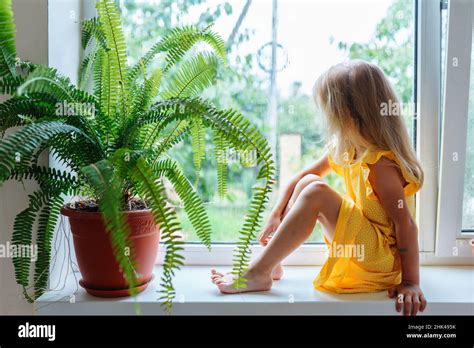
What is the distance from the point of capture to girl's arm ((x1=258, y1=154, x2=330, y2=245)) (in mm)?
1461

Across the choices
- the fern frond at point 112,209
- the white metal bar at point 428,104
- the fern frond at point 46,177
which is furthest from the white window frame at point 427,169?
the fern frond at point 112,209

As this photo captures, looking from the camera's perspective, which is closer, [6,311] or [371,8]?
[6,311]

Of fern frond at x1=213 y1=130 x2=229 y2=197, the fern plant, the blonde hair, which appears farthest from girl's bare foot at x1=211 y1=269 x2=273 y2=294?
the blonde hair

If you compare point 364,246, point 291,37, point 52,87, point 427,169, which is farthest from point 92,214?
point 427,169

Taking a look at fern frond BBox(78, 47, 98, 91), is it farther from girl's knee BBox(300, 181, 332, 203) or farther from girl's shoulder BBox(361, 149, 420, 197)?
girl's shoulder BBox(361, 149, 420, 197)

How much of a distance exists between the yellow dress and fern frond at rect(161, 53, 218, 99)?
0.48 m

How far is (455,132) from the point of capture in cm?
149

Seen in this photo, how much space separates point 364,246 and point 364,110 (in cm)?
38

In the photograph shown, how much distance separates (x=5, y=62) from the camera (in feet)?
3.68

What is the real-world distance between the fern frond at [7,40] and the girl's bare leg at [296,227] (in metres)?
0.78

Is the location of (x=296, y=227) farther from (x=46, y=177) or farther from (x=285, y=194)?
(x=46, y=177)

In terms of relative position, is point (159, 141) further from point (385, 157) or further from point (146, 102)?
point (385, 157)

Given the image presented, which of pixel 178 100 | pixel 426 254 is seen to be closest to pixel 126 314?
pixel 178 100
